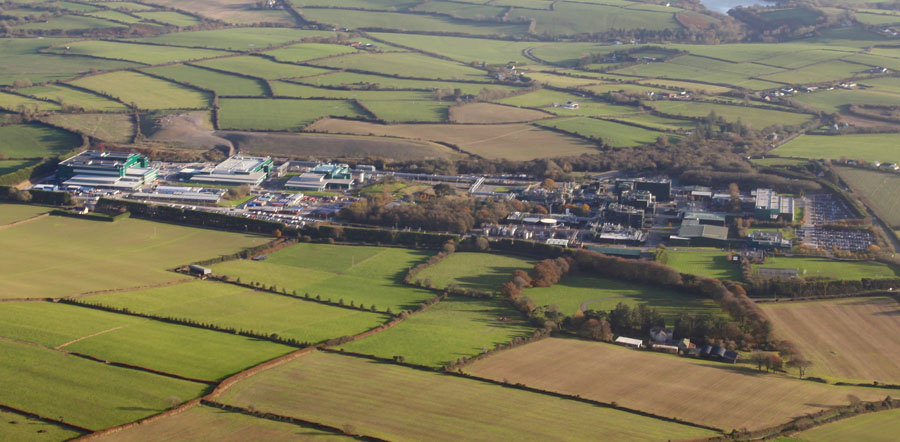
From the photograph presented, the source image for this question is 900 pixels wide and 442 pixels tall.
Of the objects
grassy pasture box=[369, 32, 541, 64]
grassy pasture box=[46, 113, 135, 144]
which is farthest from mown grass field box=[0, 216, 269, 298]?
grassy pasture box=[369, 32, 541, 64]

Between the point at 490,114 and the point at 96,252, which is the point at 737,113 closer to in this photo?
the point at 490,114

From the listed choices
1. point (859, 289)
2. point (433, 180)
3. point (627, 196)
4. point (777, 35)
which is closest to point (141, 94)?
point (433, 180)

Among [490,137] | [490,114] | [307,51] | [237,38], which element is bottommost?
[490,137]

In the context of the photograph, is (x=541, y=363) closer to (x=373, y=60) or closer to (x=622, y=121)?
(x=622, y=121)

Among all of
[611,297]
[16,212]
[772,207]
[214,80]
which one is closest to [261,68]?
[214,80]

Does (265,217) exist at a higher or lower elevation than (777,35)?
lower

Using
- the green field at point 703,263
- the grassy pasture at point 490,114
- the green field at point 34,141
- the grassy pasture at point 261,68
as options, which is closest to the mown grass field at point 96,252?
the green field at point 34,141
